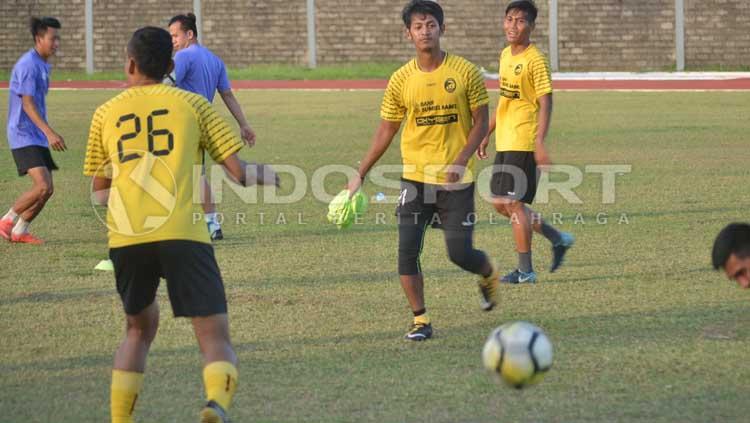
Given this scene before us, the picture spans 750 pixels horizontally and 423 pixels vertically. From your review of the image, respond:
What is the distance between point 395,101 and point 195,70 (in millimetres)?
4183

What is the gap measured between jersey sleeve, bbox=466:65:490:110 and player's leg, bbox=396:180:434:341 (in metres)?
0.65

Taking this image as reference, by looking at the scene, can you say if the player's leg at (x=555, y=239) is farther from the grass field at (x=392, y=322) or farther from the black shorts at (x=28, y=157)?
the black shorts at (x=28, y=157)

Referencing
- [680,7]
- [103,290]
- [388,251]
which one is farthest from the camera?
[680,7]

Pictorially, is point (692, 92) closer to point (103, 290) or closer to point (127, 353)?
point (103, 290)

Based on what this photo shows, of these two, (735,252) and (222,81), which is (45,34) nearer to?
(222,81)

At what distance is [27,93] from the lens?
11523mm

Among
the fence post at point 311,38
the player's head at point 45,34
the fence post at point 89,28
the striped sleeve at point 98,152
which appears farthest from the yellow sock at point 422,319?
the fence post at point 89,28

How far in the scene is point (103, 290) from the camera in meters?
9.89

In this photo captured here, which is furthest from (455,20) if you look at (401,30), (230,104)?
(230,104)

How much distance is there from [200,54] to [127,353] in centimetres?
659

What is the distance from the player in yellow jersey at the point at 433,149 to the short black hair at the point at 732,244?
2.80 meters

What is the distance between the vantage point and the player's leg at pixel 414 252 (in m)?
7.98

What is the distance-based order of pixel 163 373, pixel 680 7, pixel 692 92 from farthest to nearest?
pixel 680 7, pixel 692 92, pixel 163 373

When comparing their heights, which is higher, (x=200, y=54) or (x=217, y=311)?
(x=200, y=54)
